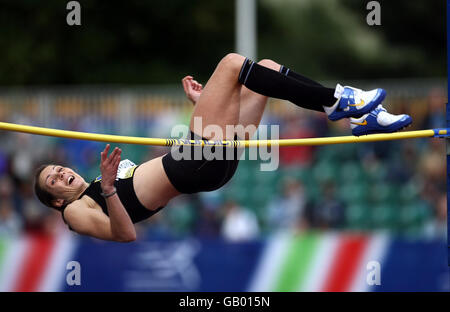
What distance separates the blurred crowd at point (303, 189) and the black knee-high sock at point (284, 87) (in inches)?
178

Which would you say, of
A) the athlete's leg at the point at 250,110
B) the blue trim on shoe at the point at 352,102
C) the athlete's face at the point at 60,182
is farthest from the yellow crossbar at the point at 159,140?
the athlete's face at the point at 60,182

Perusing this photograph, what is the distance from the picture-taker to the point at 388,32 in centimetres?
1845

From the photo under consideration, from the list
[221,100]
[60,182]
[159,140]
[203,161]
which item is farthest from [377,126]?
[60,182]

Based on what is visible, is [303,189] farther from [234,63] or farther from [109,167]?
[109,167]

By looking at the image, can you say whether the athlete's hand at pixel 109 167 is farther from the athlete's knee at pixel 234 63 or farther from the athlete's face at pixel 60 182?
the athlete's knee at pixel 234 63

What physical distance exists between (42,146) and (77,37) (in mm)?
2898

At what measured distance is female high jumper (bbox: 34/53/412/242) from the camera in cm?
591

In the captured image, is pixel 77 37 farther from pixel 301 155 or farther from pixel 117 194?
pixel 117 194

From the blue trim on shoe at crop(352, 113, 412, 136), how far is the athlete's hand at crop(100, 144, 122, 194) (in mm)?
1512

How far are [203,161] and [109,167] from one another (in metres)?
0.69

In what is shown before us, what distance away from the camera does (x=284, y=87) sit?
19.4 feet

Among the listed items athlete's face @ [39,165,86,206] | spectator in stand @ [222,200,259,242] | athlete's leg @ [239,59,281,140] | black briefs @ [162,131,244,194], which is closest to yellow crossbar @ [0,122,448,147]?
black briefs @ [162,131,244,194]
